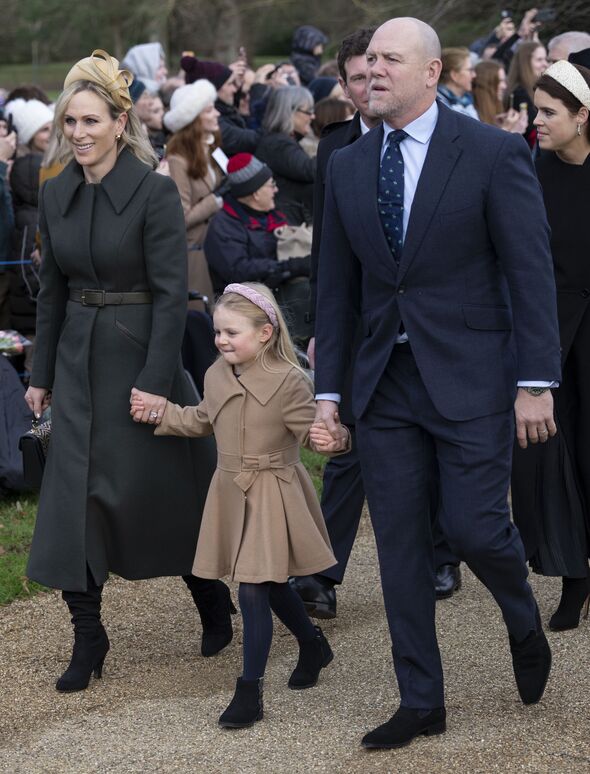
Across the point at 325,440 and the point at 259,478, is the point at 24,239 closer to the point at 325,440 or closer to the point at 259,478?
the point at 259,478

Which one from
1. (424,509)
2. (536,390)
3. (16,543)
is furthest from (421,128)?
(16,543)

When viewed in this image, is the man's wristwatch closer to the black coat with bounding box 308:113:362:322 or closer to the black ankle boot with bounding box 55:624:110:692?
the black coat with bounding box 308:113:362:322

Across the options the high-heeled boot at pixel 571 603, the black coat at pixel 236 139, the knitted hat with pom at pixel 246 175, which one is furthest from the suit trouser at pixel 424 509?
the black coat at pixel 236 139

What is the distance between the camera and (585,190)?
15.8ft

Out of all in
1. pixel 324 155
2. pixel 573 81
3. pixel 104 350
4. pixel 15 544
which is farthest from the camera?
pixel 15 544

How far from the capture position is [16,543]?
20.2ft

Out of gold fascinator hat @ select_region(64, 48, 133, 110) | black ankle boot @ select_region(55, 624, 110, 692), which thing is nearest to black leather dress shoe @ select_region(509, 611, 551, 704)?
black ankle boot @ select_region(55, 624, 110, 692)

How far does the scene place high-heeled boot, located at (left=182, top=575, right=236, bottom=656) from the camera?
15.6ft

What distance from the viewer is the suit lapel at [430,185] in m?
3.65

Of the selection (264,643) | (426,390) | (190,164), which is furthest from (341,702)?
(190,164)

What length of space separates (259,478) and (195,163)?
4.16 m

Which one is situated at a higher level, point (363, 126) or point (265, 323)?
point (363, 126)

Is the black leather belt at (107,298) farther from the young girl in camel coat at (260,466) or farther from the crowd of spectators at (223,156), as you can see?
the crowd of spectators at (223,156)

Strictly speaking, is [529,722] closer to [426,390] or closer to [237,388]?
[426,390]
